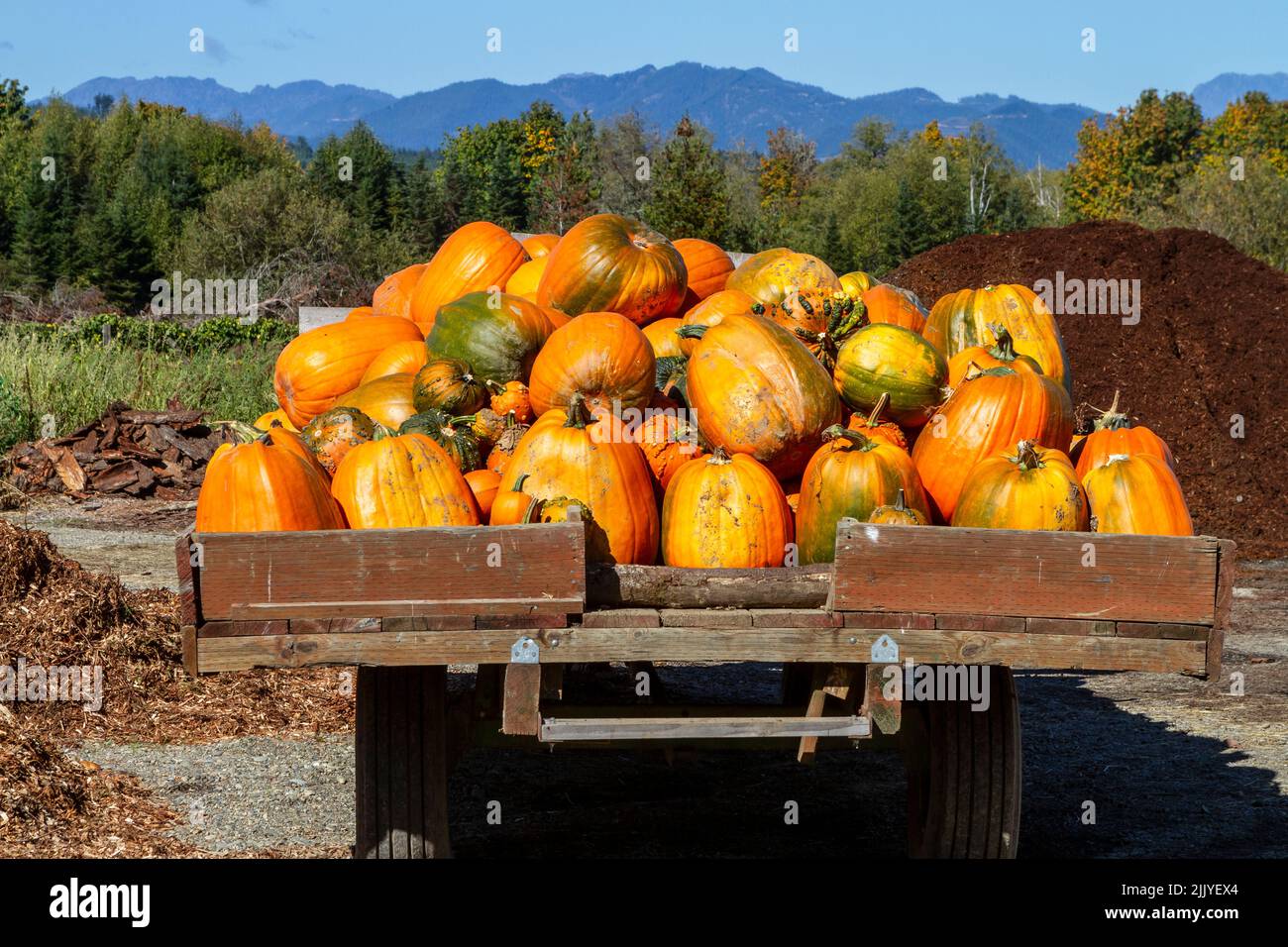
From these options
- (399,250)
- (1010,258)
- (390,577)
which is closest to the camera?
(390,577)

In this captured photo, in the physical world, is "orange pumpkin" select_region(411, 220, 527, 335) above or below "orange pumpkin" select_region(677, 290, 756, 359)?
above

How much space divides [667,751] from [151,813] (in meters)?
2.09

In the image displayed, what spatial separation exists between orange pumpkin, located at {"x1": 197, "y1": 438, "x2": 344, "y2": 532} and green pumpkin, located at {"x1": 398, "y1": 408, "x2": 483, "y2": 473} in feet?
1.55

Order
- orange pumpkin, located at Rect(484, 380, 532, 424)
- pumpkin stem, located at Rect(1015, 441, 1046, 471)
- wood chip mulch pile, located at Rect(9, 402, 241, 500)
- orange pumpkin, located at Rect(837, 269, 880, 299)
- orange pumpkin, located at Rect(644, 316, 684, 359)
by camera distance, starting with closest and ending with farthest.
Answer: pumpkin stem, located at Rect(1015, 441, 1046, 471) → orange pumpkin, located at Rect(484, 380, 532, 424) → orange pumpkin, located at Rect(644, 316, 684, 359) → orange pumpkin, located at Rect(837, 269, 880, 299) → wood chip mulch pile, located at Rect(9, 402, 241, 500)

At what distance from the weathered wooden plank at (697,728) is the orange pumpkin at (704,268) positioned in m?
2.15

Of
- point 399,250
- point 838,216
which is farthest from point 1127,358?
point 838,216

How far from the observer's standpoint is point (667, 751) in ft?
12.9

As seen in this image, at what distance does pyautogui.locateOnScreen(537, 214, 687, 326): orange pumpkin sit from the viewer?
4508 mm

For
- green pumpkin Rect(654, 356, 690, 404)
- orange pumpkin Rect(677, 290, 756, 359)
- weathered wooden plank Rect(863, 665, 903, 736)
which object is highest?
orange pumpkin Rect(677, 290, 756, 359)

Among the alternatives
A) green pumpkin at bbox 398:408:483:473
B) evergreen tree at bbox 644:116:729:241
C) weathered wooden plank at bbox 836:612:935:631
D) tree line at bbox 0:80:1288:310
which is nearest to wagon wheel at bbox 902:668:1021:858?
weathered wooden plank at bbox 836:612:935:631

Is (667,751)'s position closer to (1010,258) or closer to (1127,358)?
(1127,358)

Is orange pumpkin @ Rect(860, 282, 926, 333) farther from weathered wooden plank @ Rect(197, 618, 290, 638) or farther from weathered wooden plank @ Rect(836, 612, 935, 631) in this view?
weathered wooden plank @ Rect(197, 618, 290, 638)

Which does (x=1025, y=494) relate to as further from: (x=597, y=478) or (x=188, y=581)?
(x=188, y=581)
